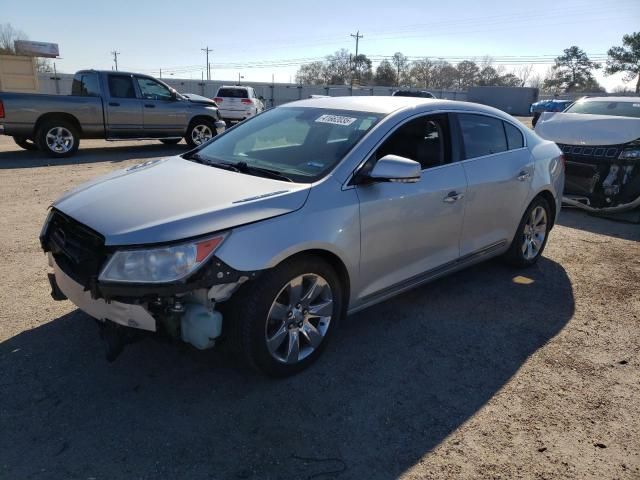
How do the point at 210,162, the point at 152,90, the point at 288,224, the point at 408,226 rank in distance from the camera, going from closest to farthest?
the point at 288,224 → the point at 408,226 → the point at 210,162 → the point at 152,90

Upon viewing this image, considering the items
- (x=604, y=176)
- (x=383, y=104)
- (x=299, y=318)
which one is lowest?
(x=299, y=318)

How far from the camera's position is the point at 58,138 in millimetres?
11305

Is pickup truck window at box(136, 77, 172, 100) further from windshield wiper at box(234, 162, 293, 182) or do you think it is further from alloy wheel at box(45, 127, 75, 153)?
windshield wiper at box(234, 162, 293, 182)

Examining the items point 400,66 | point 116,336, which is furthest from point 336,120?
point 400,66

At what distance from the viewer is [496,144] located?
4.56 meters

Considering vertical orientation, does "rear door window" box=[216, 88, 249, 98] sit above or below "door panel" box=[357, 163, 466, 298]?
above

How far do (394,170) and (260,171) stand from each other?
0.91m

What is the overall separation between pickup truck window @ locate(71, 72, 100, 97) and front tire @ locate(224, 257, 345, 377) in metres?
10.6

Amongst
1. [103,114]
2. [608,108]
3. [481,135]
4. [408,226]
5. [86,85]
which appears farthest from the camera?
[86,85]

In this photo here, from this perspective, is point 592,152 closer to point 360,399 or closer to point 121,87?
point 360,399

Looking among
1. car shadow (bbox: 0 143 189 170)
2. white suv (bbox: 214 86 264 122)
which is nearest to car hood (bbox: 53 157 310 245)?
car shadow (bbox: 0 143 189 170)

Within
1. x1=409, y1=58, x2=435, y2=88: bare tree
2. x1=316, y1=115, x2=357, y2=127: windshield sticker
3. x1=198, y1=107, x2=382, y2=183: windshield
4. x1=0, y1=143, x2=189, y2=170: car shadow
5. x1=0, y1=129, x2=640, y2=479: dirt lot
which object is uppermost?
x1=409, y1=58, x2=435, y2=88: bare tree

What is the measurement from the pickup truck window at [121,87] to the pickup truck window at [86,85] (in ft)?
1.02

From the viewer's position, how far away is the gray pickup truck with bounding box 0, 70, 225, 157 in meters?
10.6
